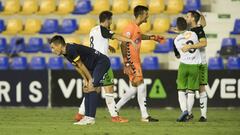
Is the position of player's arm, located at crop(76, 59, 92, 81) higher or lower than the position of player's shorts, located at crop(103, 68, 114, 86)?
higher

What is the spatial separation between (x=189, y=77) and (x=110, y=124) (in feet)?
6.68

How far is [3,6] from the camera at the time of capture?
23172mm

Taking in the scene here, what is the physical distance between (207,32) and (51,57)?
14.3ft

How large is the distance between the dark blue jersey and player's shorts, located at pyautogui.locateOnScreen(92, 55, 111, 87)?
5 centimetres

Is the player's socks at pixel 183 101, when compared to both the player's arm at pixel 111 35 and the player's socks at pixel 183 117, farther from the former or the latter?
the player's arm at pixel 111 35

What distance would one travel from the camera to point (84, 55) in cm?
1418

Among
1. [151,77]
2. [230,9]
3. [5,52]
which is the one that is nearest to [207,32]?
[230,9]

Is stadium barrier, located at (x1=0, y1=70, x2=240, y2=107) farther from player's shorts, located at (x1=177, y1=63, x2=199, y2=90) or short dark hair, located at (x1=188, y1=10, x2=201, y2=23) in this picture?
short dark hair, located at (x1=188, y1=10, x2=201, y2=23)

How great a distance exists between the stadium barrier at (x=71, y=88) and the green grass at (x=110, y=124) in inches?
33.5

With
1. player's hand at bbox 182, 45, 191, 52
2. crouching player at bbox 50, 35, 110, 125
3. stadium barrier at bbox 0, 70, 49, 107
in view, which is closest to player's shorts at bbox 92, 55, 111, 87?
crouching player at bbox 50, 35, 110, 125

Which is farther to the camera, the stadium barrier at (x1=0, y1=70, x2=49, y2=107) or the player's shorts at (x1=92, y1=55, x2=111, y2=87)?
the stadium barrier at (x1=0, y1=70, x2=49, y2=107)

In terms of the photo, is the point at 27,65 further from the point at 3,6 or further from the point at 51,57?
the point at 3,6

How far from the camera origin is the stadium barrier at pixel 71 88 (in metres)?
19.8

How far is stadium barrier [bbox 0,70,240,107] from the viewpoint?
1984cm
